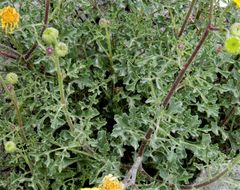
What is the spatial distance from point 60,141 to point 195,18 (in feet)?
3.00

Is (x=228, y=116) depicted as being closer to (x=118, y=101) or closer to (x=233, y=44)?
(x=118, y=101)

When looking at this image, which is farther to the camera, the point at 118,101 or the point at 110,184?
the point at 118,101

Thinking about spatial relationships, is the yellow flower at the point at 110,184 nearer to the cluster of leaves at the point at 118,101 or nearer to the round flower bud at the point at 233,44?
the cluster of leaves at the point at 118,101

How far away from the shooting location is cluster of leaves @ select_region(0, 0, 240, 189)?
2055 millimetres

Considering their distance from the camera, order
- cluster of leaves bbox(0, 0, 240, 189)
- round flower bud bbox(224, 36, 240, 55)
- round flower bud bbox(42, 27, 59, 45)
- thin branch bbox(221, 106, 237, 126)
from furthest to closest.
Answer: thin branch bbox(221, 106, 237, 126) < cluster of leaves bbox(0, 0, 240, 189) < round flower bud bbox(42, 27, 59, 45) < round flower bud bbox(224, 36, 240, 55)

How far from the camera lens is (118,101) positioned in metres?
2.28

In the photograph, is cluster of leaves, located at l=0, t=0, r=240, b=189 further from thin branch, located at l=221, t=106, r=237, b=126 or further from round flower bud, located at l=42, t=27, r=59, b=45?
round flower bud, located at l=42, t=27, r=59, b=45

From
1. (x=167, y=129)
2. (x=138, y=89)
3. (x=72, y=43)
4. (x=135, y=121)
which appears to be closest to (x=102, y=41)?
(x=72, y=43)

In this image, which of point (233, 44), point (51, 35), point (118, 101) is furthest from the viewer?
point (118, 101)

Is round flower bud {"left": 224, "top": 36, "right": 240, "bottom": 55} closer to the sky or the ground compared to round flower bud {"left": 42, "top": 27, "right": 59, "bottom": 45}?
closer to the ground

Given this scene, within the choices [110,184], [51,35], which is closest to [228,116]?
[110,184]

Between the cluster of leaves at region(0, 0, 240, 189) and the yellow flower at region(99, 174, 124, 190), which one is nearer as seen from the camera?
the yellow flower at region(99, 174, 124, 190)

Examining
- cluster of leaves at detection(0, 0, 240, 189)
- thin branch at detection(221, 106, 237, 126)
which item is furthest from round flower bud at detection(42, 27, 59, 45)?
thin branch at detection(221, 106, 237, 126)

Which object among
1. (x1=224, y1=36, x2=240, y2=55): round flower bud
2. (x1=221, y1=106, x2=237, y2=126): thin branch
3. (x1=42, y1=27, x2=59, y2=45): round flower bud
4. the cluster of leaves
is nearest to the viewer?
(x1=224, y1=36, x2=240, y2=55): round flower bud
